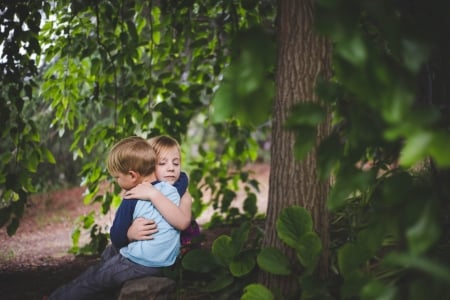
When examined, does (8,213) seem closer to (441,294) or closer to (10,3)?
(10,3)

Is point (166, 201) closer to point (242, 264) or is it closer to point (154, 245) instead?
point (154, 245)

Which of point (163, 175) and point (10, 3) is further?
point (10, 3)

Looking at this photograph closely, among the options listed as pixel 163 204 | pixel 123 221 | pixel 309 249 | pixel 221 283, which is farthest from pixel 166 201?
pixel 309 249

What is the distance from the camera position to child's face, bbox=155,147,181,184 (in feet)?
7.59

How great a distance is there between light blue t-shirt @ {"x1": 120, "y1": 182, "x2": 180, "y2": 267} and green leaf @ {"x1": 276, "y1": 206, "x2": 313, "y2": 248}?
69cm

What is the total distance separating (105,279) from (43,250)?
2484mm

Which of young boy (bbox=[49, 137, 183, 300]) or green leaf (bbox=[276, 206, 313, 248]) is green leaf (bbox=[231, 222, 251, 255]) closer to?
green leaf (bbox=[276, 206, 313, 248])

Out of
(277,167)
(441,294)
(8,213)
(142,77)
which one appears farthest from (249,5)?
(441,294)

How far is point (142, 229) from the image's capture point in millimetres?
2084

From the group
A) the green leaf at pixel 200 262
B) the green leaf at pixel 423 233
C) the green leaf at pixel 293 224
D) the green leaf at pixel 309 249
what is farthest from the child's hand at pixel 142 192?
the green leaf at pixel 423 233

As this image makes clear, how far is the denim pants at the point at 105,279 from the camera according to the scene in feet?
6.87

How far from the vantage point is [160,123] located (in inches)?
125

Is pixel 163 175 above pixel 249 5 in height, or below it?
below

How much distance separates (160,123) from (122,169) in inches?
38.6
